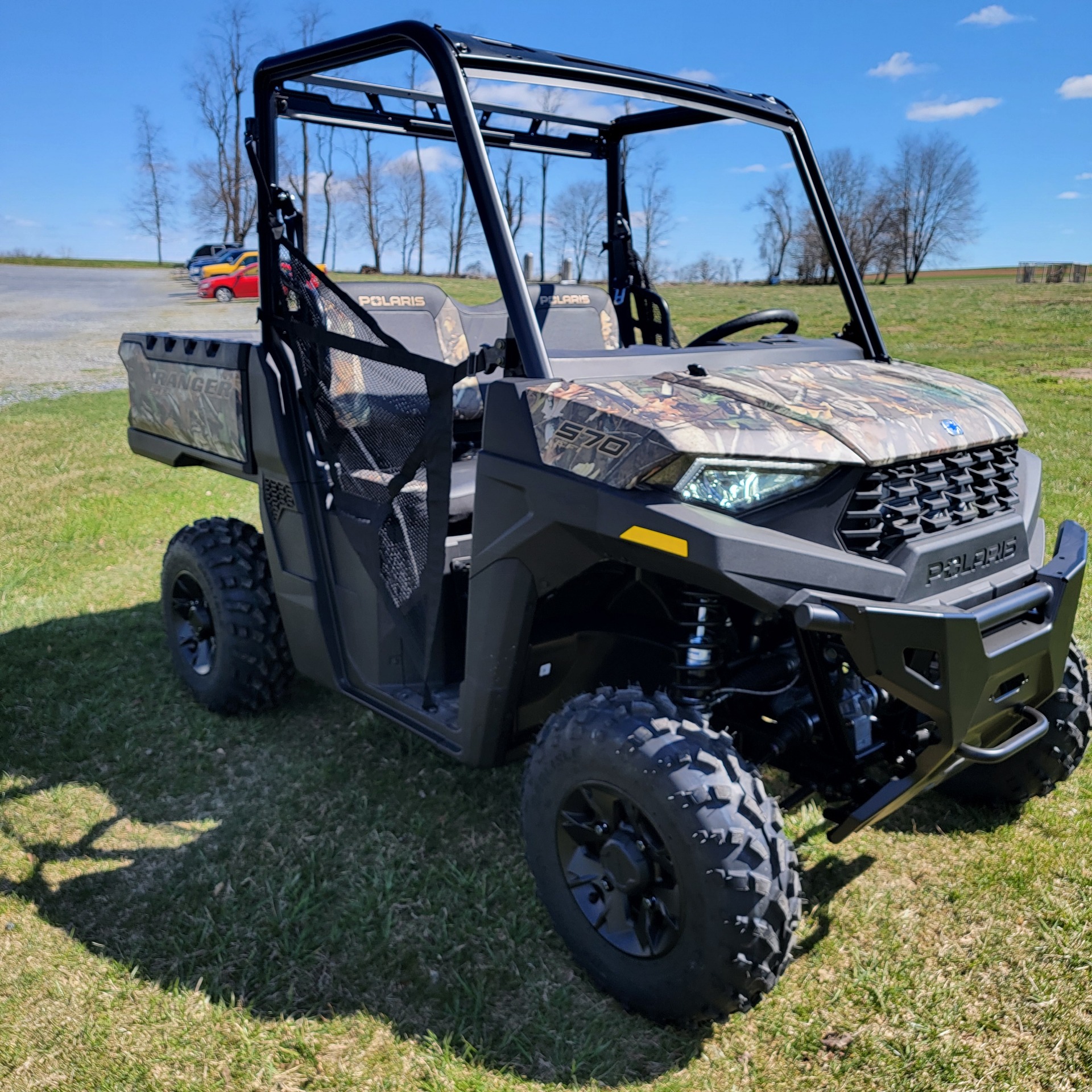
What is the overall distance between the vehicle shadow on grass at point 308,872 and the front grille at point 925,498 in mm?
1179

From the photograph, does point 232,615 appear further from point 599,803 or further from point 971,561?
point 971,561

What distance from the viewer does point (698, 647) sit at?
2.33 m

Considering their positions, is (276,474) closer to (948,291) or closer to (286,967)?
(286,967)

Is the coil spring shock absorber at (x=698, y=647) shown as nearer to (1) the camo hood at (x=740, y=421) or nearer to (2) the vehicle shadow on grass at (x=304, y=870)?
(1) the camo hood at (x=740, y=421)

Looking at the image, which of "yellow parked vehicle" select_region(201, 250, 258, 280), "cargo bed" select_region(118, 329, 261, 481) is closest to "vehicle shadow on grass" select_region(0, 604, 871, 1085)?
"cargo bed" select_region(118, 329, 261, 481)

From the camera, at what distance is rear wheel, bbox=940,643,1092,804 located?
3053 mm

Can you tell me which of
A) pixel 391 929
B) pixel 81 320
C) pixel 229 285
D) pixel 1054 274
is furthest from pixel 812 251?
pixel 1054 274

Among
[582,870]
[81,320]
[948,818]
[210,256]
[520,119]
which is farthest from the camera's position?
[210,256]

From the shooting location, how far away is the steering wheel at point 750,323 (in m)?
3.30

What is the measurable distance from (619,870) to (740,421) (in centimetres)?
101

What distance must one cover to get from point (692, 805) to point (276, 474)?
1.94 meters

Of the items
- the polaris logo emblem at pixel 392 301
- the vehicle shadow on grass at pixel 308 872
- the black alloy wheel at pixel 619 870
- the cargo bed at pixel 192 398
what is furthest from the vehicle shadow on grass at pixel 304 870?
the polaris logo emblem at pixel 392 301

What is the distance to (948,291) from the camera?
36.4 metres

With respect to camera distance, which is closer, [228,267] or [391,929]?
[391,929]
